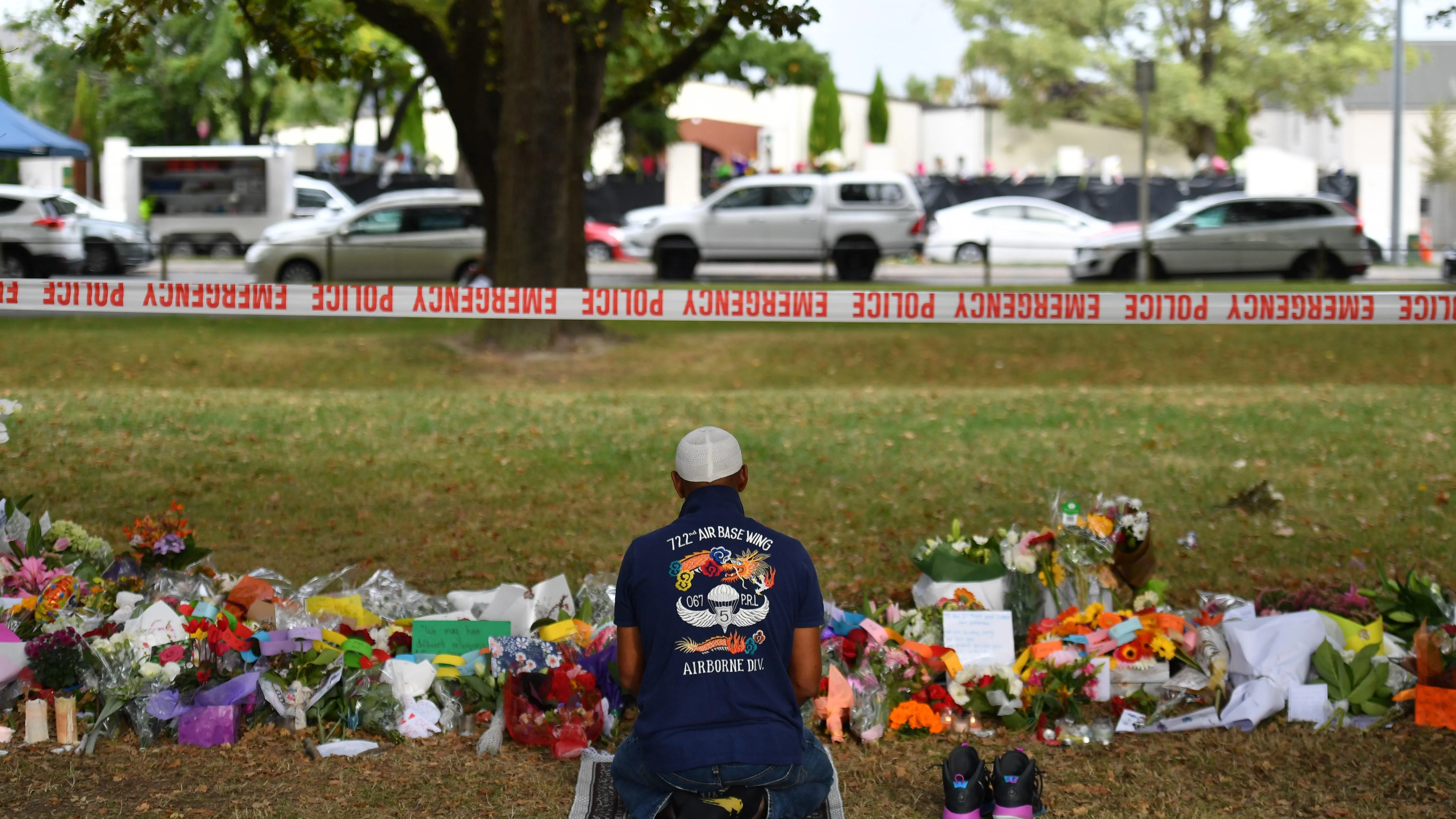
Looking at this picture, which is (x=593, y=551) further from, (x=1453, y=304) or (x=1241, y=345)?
(x=1241, y=345)

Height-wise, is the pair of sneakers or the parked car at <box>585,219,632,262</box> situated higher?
the parked car at <box>585,219,632,262</box>

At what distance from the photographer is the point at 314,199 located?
2739 centimetres

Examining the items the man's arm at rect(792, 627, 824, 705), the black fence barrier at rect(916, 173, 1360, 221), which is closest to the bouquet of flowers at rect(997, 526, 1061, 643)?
the man's arm at rect(792, 627, 824, 705)

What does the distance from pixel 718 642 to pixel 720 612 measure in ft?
0.24

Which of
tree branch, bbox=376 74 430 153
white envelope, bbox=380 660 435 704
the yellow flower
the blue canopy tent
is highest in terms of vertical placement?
tree branch, bbox=376 74 430 153

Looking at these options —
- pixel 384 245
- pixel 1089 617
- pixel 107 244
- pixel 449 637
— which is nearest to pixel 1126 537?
pixel 1089 617

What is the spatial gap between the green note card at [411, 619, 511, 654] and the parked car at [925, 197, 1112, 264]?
64.0ft

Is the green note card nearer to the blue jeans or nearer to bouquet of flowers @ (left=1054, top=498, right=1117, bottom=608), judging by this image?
the blue jeans

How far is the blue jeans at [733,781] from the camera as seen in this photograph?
341 centimetres

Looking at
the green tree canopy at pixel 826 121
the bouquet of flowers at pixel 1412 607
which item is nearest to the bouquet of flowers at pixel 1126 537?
the bouquet of flowers at pixel 1412 607

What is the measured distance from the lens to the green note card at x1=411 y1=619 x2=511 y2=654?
5156 mm

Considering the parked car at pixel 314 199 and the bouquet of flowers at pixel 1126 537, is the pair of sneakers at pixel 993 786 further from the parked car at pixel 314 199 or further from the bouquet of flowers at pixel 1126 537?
the parked car at pixel 314 199

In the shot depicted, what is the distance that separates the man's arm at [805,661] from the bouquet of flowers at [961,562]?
188cm

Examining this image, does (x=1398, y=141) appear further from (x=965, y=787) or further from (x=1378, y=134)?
(x=965, y=787)
